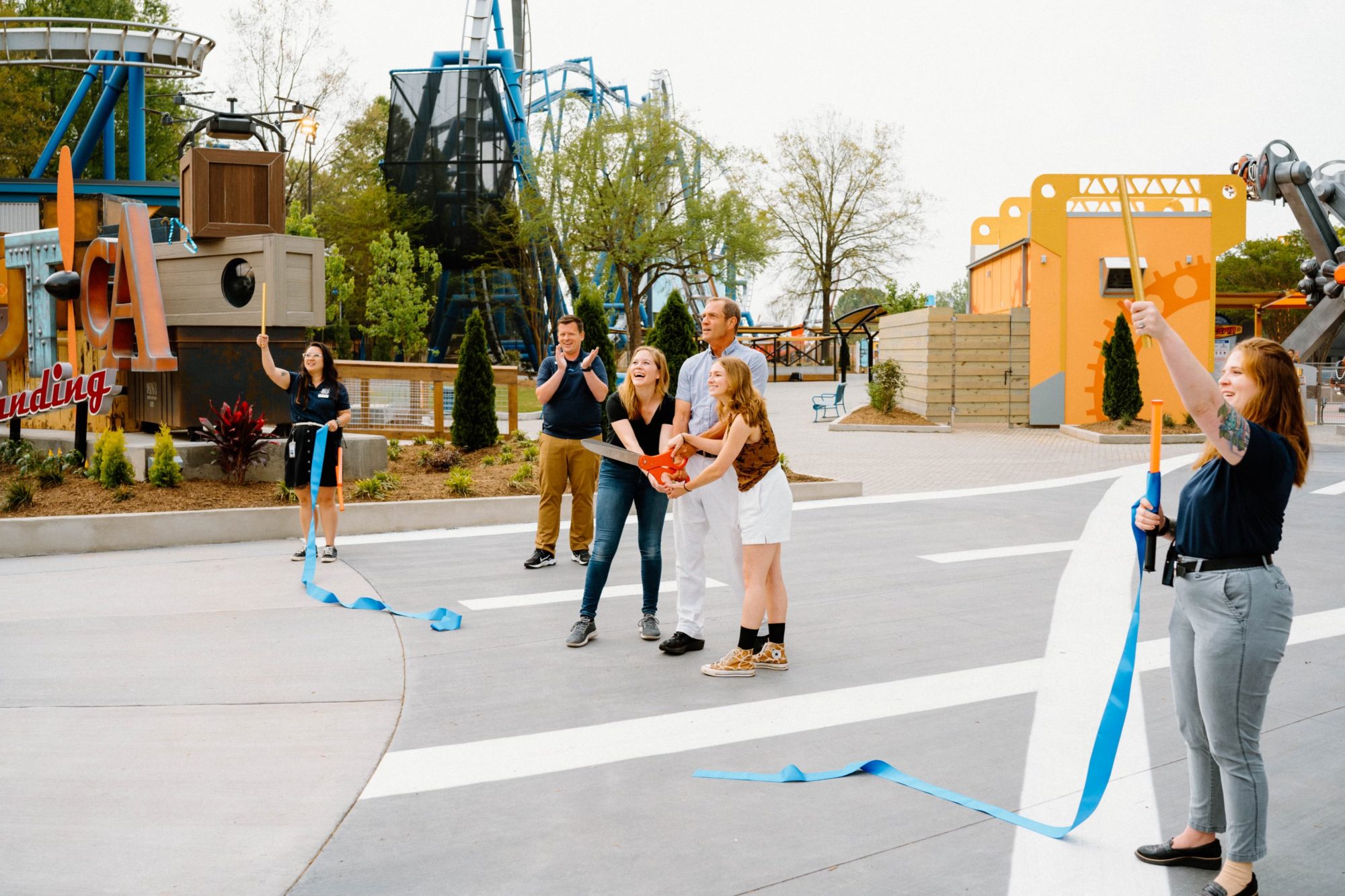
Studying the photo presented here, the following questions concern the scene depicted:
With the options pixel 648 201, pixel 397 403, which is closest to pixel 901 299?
pixel 648 201

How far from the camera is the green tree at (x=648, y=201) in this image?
4197 centimetres

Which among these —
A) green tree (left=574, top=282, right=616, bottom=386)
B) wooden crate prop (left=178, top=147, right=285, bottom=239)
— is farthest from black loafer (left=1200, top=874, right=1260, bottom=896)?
wooden crate prop (left=178, top=147, right=285, bottom=239)

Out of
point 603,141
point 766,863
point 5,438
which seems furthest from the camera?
point 603,141

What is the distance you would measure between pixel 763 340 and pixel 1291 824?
166ft

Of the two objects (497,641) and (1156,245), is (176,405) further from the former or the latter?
(1156,245)

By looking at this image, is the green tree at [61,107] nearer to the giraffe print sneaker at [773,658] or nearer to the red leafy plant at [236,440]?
the red leafy plant at [236,440]

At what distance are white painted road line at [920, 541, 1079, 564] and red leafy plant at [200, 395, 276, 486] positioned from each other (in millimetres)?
6459

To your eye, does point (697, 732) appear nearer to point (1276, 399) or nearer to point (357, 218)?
point (1276, 399)

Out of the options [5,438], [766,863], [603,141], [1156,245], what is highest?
[603,141]

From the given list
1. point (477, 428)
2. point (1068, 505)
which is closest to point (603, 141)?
point (477, 428)

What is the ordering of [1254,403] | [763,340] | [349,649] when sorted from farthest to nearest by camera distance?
[763,340] < [349,649] < [1254,403]

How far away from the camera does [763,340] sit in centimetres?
5384

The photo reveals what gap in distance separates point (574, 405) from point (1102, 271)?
742 inches

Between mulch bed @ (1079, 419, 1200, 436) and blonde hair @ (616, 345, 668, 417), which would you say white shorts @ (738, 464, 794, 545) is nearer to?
blonde hair @ (616, 345, 668, 417)
